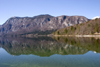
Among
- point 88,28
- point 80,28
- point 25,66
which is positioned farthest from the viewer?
point 80,28

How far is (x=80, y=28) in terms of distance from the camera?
197 meters

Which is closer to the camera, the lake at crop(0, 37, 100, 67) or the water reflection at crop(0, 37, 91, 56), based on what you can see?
the lake at crop(0, 37, 100, 67)

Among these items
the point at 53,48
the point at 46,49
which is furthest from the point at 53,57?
the point at 53,48

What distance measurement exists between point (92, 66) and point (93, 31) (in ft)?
520

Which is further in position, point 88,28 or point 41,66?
point 88,28

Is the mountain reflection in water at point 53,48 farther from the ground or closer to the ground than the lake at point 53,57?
closer to the ground

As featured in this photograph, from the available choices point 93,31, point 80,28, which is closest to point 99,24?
point 93,31

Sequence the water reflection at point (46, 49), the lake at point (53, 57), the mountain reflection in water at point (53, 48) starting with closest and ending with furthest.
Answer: the lake at point (53, 57) < the water reflection at point (46, 49) < the mountain reflection in water at point (53, 48)

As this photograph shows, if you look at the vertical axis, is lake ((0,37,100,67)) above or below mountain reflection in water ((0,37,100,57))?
above

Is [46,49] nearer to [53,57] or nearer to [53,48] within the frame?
[53,48]

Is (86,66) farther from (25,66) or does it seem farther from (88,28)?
(88,28)

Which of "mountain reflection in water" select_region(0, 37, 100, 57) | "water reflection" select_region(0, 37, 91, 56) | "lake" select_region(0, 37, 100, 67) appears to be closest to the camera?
"lake" select_region(0, 37, 100, 67)

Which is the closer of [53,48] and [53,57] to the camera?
[53,57]

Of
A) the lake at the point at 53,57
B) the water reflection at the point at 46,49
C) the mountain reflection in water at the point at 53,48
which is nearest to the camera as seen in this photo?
the lake at the point at 53,57
